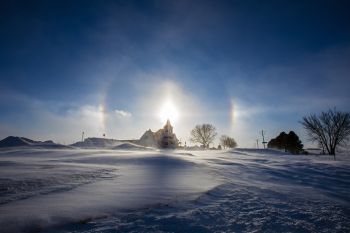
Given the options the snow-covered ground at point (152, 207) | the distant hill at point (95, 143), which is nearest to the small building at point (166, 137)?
the distant hill at point (95, 143)

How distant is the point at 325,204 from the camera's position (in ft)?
18.5

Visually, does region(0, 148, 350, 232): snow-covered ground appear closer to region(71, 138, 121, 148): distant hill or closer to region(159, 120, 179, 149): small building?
region(159, 120, 179, 149): small building

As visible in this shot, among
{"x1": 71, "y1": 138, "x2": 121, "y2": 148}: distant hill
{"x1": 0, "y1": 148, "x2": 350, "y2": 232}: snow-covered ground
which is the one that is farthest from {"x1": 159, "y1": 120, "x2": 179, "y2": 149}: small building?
{"x1": 0, "y1": 148, "x2": 350, "y2": 232}: snow-covered ground

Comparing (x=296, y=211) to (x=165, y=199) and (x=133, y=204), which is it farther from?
(x=133, y=204)

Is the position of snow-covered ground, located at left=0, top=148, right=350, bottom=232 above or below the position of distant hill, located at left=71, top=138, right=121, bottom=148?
below

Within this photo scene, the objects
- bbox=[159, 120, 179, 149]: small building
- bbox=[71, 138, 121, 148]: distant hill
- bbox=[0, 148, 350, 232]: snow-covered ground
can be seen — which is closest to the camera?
bbox=[0, 148, 350, 232]: snow-covered ground

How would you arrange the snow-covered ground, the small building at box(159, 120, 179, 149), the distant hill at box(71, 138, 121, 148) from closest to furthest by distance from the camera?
the snow-covered ground, the small building at box(159, 120, 179, 149), the distant hill at box(71, 138, 121, 148)

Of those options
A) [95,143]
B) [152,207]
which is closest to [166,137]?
[95,143]

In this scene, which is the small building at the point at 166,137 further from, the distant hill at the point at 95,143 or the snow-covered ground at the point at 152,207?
the snow-covered ground at the point at 152,207

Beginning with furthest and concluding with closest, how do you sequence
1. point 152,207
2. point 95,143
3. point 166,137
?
point 95,143 → point 166,137 → point 152,207

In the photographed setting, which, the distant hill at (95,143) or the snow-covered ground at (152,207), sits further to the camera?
the distant hill at (95,143)

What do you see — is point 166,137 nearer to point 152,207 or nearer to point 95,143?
point 95,143

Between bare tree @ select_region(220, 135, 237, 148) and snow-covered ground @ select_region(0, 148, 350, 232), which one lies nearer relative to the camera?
snow-covered ground @ select_region(0, 148, 350, 232)

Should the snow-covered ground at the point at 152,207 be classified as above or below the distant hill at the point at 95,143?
below
